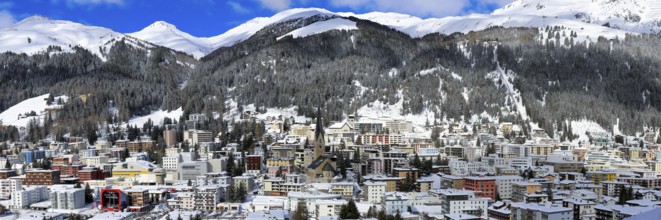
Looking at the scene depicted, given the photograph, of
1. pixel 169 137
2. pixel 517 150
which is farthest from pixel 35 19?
pixel 517 150

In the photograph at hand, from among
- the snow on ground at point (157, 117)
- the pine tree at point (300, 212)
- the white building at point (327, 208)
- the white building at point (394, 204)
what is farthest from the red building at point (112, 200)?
the snow on ground at point (157, 117)

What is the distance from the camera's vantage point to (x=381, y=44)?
267 ft

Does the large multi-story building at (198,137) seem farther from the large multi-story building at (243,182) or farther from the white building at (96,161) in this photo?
the large multi-story building at (243,182)

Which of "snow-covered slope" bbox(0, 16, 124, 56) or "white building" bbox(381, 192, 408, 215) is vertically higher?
"snow-covered slope" bbox(0, 16, 124, 56)

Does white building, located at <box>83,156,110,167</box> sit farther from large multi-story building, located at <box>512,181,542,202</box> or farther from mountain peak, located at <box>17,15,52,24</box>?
mountain peak, located at <box>17,15,52,24</box>

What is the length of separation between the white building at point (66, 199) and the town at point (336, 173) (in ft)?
0.23

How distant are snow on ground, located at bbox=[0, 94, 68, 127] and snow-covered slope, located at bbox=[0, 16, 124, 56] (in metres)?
24.4

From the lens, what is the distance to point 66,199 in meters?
35.0

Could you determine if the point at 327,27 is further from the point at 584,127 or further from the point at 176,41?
the point at 176,41

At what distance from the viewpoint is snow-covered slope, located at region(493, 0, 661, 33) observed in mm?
130750

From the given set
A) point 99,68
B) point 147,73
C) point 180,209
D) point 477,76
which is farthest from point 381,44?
point 180,209

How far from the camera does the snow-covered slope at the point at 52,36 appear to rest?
348ft

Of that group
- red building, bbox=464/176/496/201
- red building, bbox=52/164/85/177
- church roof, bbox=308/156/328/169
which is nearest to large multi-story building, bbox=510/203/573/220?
red building, bbox=464/176/496/201

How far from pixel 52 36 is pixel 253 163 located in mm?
90534
